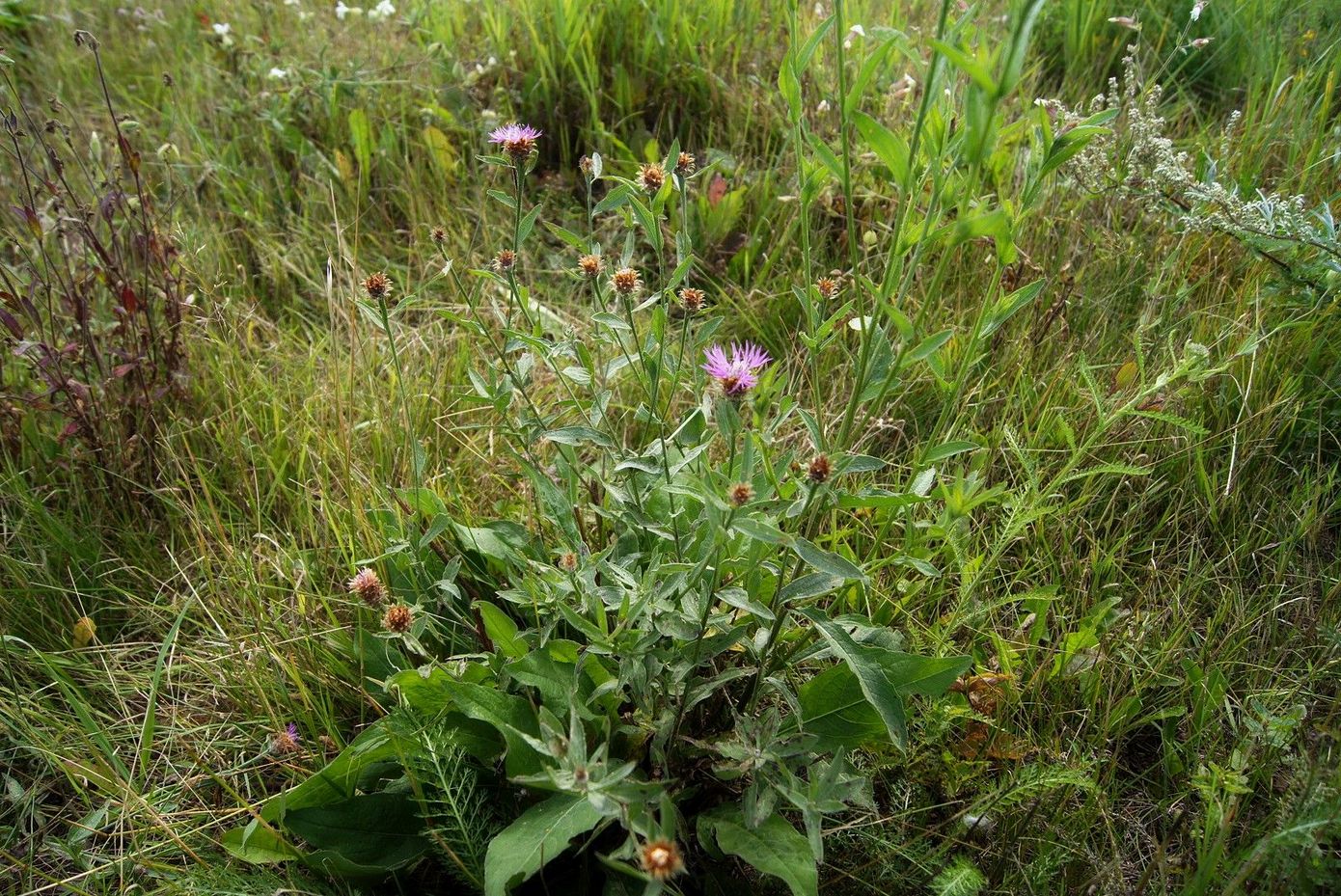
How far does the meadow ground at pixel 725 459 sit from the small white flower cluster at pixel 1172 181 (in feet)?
0.05

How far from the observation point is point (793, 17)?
3.87ft

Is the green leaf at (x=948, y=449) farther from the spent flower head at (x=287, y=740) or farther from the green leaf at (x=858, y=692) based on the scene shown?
the spent flower head at (x=287, y=740)

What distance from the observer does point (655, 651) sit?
52.7 inches

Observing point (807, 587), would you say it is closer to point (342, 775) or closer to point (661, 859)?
point (661, 859)

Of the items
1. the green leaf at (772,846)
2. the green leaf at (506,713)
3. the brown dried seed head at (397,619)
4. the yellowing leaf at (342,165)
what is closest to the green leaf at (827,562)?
the green leaf at (772,846)

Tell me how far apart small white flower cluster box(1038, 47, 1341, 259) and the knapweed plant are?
0.76m

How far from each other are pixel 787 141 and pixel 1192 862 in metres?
2.00

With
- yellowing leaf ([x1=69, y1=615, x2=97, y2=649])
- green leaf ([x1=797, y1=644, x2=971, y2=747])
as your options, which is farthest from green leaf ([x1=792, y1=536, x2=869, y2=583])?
yellowing leaf ([x1=69, y1=615, x2=97, y2=649])

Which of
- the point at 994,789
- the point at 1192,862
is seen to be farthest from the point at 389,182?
the point at 1192,862

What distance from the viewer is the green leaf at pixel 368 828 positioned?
1357 mm

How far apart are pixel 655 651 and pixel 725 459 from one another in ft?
1.95

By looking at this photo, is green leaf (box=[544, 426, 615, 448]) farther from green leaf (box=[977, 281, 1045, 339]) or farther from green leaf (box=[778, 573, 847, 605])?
green leaf (box=[977, 281, 1045, 339])

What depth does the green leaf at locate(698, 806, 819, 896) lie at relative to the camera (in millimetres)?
1200

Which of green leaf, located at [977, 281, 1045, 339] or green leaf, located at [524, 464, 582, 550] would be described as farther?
green leaf, located at [524, 464, 582, 550]
